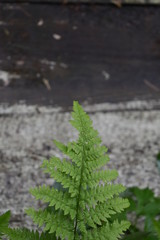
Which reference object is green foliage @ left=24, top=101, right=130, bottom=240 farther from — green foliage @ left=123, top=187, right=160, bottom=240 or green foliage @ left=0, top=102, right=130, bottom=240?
green foliage @ left=123, top=187, right=160, bottom=240

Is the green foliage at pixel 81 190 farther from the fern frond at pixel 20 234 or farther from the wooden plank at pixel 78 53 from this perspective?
the wooden plank at pixel 78 53

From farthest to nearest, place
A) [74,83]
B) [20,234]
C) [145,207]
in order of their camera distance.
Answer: [74,83] → [145,207] → [20,234]

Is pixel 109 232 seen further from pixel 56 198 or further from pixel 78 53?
pixel 78 53

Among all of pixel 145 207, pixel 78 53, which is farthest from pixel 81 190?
pixel 78 53

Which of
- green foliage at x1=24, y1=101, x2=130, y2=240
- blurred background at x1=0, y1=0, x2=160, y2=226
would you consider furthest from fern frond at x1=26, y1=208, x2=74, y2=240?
blurred background at x1=0, y1=0, x2=160, y2=226

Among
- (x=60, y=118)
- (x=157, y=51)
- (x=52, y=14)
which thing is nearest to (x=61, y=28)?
(x=52, y=14)
